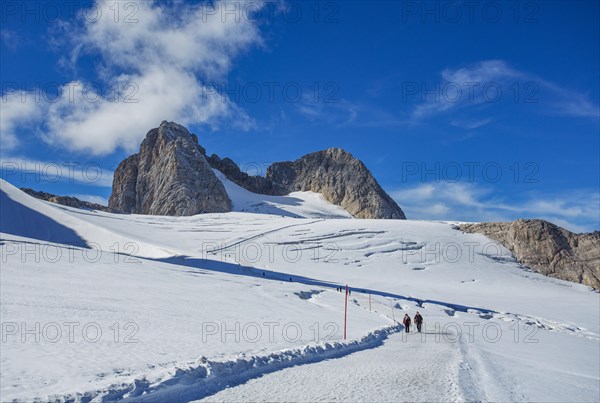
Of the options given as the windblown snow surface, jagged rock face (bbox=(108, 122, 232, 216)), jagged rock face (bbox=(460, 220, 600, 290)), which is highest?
jagged rock face (bbox=(108, 122, 232, 216))

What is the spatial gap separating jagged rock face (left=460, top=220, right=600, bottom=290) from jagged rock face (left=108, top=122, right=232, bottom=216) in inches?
3044

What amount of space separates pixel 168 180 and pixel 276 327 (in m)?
114

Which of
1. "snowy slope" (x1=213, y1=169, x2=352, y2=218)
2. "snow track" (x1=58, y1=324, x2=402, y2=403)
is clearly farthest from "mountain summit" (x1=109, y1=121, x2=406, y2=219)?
"snow track" (x1=58, y1=324, x2=402, y2=403)

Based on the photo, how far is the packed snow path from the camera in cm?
855

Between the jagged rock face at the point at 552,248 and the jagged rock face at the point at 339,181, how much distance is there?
8166cm

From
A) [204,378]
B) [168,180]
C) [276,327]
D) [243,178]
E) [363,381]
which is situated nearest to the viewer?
[204,378]

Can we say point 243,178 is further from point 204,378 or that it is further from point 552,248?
Result: point 204,378

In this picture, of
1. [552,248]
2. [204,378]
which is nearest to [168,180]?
[552,248]

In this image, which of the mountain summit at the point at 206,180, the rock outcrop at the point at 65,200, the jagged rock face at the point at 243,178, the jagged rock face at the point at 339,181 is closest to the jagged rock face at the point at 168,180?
the mountain summit at the point at 206,180

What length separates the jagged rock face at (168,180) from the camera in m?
120

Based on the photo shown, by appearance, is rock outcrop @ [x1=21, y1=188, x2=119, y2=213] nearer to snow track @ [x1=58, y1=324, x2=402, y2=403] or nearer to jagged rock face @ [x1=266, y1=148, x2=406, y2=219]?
jagged rock face @ [x1=266, y1=148, x2=406, y2=219]

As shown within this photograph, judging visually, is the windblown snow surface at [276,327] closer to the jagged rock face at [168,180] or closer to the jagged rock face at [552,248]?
the jagged rock face at [552,248]

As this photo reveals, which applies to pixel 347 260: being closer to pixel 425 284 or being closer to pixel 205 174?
pixel 425 284

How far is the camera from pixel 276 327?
719 inches
